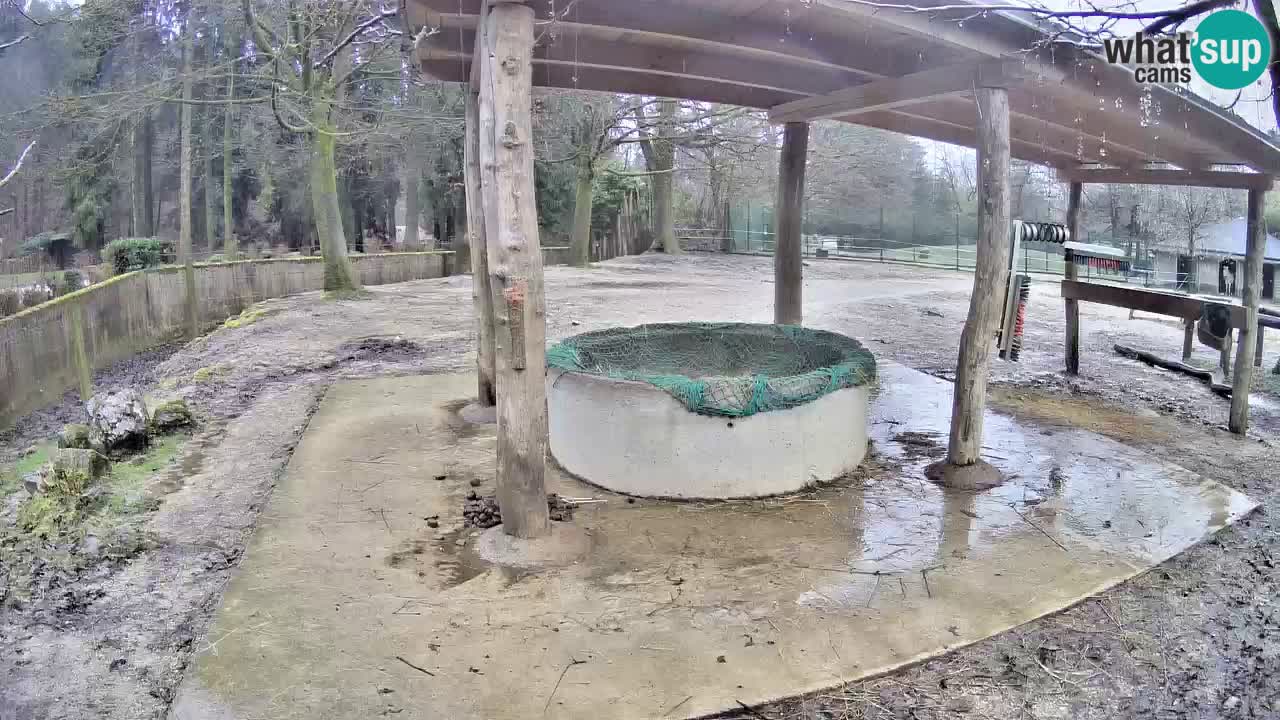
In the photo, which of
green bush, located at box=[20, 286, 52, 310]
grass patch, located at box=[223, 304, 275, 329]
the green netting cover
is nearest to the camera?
the green netting cover

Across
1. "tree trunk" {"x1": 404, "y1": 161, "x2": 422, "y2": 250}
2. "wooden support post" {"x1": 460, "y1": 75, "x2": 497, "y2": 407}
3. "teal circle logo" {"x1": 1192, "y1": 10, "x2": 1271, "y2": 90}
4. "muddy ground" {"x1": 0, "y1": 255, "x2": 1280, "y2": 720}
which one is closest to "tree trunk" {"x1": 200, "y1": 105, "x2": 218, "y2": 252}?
"tree trunk" {"x1": 404, "y1": 161, "x2": 422, "y2": 250}

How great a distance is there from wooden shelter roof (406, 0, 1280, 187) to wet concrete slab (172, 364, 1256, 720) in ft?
8.21

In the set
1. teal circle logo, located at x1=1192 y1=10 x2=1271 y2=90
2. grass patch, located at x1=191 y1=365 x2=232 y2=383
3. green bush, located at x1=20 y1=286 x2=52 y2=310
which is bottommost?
grass patch, located at x1=191 y1=365 x2=232 y2=383

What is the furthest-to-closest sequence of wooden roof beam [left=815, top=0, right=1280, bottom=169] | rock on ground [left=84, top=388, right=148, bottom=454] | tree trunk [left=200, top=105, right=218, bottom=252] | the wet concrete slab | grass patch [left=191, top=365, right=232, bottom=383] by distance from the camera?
tree trunk [left=200, top=105, right=218, bottom=252] < grass patch [left=191, top=365, right=232, bottom=383] < rock on ground [left=84, top=388, right=148, bottom=454] < wooden roof beam [left=815, top=0, right=1280, bottom=169] < the wet concrete slab

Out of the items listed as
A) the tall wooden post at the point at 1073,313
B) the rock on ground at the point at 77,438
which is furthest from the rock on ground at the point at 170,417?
the tall wooden post at the point at 1073,313

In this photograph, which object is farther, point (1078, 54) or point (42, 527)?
point (1078, 54)

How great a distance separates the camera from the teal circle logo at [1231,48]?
3594 millimetres

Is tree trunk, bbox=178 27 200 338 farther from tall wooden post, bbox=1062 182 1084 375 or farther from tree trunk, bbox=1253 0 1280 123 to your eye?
tree trunk, bbox=1253 0 1280 123

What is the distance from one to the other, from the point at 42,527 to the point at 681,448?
12.3ft

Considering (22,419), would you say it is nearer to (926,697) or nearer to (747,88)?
(747,88)

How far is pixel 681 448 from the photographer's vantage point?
5.31 m

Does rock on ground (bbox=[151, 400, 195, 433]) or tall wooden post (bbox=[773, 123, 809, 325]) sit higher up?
tall wooden post (bbox=[773, 123, 809, 325])

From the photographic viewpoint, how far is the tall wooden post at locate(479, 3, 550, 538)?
4.27m

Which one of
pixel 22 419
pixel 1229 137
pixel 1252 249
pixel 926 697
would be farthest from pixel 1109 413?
pixel 22 419
